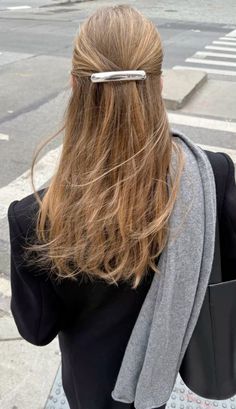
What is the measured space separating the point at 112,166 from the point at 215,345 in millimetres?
689

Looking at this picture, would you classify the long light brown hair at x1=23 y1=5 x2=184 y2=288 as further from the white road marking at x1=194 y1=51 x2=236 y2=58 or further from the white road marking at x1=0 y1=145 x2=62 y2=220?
the white road marking at x1=194 y1=51 x2=236 y2=58

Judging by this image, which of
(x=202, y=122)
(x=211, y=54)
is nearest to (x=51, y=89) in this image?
(x=202, y=122)

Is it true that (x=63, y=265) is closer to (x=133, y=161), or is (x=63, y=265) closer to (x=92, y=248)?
(x=92, y=248)

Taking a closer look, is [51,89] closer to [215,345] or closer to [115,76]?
[215,345]

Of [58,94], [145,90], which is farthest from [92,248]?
[58,94]

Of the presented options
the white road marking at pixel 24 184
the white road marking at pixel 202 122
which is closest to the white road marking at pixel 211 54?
the white road marking at pixel 202 122

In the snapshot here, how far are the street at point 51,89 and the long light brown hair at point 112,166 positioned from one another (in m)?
0.30

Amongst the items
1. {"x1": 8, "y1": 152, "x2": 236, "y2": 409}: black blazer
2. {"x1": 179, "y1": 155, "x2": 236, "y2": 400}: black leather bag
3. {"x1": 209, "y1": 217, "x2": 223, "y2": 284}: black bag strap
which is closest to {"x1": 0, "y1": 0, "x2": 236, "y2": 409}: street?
{"x1": 8, "y1": 152, "x2": 236, "y2": 409}: black blazer

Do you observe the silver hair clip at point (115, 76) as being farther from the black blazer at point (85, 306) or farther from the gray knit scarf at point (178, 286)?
the black blazer at point (85, 306)

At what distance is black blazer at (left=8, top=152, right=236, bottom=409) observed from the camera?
128 centimetres

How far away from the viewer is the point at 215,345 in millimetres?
1432

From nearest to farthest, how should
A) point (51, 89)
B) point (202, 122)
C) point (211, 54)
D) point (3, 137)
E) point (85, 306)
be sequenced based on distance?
point (85, 306), point (3, 137), point (202, 122), point (51, 89), point (211, 54)

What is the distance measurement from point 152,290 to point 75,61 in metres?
0.63

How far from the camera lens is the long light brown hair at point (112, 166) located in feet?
3.49
